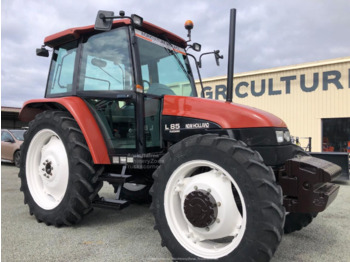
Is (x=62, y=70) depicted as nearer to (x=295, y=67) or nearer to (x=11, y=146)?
(x=11, y=146)

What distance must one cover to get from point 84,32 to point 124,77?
86 centimetres

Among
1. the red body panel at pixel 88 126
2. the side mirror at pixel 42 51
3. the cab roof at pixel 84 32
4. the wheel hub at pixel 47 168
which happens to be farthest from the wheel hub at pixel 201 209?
the side mirror at pixel 42 51

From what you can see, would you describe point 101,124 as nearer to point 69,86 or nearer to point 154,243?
point 69,86

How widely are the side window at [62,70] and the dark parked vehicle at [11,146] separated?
7.05 metres

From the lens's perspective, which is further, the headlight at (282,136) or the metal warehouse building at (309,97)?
the metal warehouse building at (309,97)

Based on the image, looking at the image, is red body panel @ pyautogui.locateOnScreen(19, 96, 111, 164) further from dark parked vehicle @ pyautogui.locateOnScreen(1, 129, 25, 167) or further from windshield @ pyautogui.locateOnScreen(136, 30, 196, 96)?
dark parked vehicle @ pyautogui.locateOnScreen(1, 129, 25, 167)

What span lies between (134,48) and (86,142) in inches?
46.7

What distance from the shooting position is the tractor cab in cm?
322

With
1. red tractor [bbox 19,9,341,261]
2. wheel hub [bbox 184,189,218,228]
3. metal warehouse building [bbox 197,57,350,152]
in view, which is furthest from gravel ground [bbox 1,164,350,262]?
metal warehouse building [bbox 197,57,350,152]

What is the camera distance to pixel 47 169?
353cm

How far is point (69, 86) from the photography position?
3699mm

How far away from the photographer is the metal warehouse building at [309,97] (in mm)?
12016

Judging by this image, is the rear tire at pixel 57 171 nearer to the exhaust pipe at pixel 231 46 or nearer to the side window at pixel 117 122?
the side window at pixel 117 122

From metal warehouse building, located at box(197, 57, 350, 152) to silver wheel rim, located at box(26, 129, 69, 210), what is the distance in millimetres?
10330
